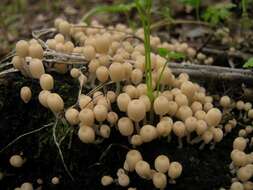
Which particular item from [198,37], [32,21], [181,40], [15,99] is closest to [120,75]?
[15,99]

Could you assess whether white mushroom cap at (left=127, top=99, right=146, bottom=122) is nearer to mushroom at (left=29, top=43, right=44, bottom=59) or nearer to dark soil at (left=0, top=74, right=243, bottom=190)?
dark soil at (left=0, top=74, right=243, bottom=190)

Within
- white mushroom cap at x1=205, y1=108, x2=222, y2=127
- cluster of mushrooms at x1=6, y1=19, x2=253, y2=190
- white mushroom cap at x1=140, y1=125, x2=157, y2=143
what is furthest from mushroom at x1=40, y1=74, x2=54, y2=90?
white mushroom cap at x1=205, y1=108, x2=222, y2=127

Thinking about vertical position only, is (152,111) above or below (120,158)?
above

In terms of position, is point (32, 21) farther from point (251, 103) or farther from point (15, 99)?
point (251, 103)

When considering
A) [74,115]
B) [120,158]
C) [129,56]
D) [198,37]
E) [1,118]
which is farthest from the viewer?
[198,37]

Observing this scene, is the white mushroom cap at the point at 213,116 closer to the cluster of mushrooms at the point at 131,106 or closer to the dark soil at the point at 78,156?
the cluster of mushrooms at the point at 131,106

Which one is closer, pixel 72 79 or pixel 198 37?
pixel 72 79
